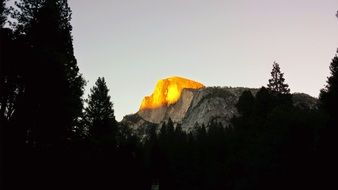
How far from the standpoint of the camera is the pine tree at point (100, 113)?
2219 inches

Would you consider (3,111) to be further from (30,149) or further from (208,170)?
(208,170)

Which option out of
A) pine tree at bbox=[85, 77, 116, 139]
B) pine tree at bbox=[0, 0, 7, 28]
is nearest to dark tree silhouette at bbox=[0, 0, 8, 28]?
pine tree at bbox=[0, 0, 7, 28]

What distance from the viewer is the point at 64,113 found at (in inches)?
1252

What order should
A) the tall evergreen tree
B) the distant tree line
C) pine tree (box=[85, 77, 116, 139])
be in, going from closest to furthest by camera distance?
the distant tree line
the tall evergreen tree
pine tree (box=[85, 77, 116, 139])

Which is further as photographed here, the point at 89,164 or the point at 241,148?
the point at 241,148

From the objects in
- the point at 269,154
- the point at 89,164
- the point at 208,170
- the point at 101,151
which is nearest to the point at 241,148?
the point at 208,170

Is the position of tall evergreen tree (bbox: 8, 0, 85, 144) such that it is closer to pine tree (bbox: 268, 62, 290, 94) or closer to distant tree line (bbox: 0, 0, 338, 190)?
distant tree line (bbox: 0, 0, 338, 190)

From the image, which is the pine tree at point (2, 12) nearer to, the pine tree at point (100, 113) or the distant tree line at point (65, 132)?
the distant tree line at point (65, 132)

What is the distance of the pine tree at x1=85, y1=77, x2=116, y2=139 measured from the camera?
2219 inches

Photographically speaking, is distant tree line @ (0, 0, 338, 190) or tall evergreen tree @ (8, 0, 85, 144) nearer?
distant tree line @ (0, 0, 338, 190)

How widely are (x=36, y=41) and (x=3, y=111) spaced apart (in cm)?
656

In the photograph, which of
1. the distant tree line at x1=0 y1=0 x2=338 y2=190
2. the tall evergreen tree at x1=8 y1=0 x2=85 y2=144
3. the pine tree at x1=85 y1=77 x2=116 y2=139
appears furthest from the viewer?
the pine tree at x1=85 y1=77 x2=116 y2=139

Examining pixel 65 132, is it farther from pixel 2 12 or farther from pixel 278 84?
pixel 278 84

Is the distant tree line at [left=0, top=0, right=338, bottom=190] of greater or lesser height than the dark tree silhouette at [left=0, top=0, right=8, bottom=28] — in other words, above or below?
below
